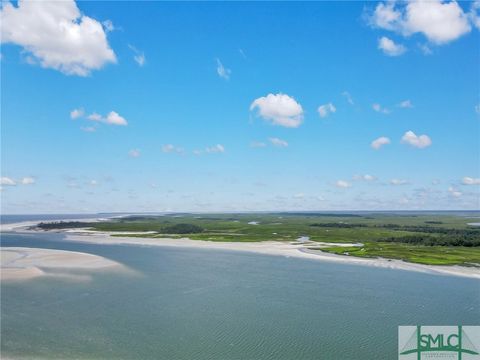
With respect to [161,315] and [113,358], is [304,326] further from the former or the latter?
[113,358]

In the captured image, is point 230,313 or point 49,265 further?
point 49,265

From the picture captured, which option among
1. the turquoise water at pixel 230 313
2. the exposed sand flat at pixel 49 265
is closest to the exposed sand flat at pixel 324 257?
the turquoise water at pixel 230 313

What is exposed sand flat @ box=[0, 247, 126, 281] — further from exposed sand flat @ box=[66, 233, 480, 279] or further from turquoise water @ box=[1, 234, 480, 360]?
exposed sand flat @ box=[66, 233, 480, 279]

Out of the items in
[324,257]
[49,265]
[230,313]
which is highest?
[49,265]

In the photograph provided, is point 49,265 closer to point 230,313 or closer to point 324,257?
point 230,313

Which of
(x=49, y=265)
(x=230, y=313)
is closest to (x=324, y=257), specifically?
(x=230, y=313)

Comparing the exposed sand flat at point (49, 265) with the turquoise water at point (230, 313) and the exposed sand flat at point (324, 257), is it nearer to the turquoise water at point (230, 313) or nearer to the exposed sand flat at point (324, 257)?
the turquoise water at point (230, 313)

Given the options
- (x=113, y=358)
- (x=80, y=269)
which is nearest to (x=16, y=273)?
(x=80, y=269)
